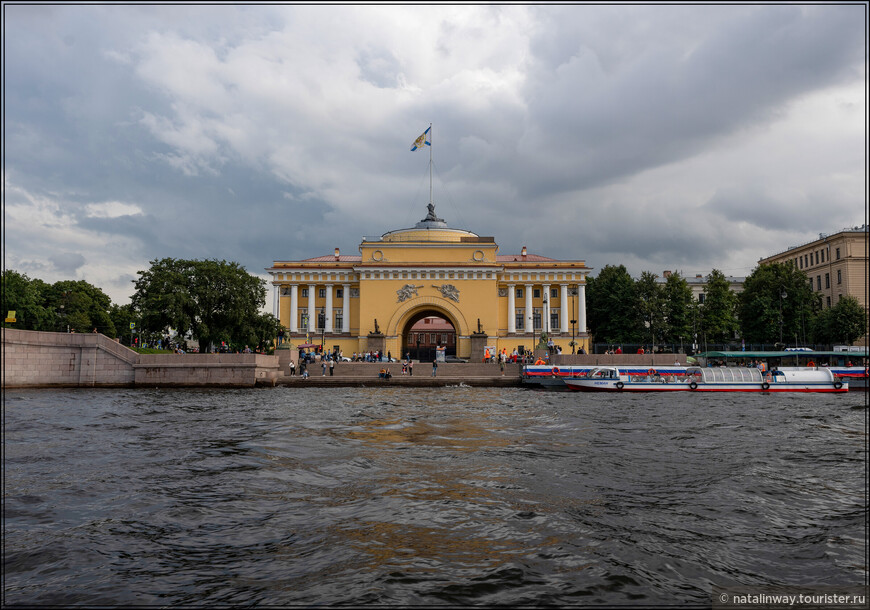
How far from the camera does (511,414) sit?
19594 mm

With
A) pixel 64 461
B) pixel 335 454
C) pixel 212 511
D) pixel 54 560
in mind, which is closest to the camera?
pixel 54 560

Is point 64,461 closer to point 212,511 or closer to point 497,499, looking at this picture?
point 212,511

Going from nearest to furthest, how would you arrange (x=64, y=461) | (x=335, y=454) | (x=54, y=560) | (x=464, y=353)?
(x=54, y=560) < (x=64, y=461) < (x=335, y=454) < (x=464, y=353)

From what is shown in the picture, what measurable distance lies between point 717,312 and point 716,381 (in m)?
28.6

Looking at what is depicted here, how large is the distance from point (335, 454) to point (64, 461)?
4941 mm

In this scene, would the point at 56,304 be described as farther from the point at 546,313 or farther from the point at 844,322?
the point at 844,322

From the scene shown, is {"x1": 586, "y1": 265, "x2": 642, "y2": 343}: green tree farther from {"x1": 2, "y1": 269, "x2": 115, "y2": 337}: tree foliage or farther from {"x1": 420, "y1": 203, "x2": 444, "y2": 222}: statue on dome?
{"x1": 2, "y1": 269, "x2": 115, "y2": 337}: tree foliage

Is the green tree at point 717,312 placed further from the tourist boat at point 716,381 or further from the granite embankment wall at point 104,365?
the granite embankment wall at point 104,365

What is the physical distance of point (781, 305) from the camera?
55594 millimetres

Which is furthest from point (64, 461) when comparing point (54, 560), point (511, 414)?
point (511, 414)

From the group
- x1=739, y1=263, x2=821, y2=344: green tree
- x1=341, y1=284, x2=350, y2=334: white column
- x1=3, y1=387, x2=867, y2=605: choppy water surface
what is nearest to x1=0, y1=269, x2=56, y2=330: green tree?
x1=341, y1=284, x2=350, y2=334: white column

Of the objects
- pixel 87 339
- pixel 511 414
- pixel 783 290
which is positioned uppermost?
pixel 783 290

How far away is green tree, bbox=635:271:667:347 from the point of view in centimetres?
5666

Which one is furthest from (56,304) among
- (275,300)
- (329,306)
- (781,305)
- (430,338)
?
(781,305)
